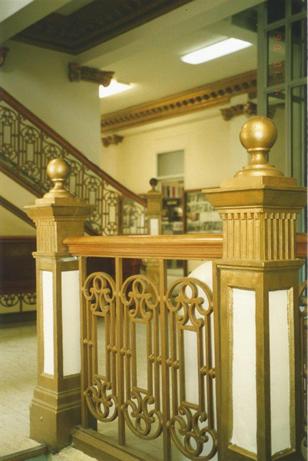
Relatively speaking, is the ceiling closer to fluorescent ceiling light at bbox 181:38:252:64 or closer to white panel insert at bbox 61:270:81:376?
fluorescent ceiling light at bbox 181:38:252:64

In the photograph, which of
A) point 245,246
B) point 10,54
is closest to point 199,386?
point 245,246

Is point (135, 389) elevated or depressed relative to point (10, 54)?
depressed

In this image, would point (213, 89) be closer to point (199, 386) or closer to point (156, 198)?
point (156, 198)

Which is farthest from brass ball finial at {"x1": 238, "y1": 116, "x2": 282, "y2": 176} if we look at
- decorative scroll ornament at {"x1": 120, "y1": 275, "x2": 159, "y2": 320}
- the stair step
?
the stair step

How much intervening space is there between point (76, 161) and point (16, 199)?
1.02 meters

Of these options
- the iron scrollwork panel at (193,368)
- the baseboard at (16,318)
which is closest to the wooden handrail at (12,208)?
the baseboard at (16,318)

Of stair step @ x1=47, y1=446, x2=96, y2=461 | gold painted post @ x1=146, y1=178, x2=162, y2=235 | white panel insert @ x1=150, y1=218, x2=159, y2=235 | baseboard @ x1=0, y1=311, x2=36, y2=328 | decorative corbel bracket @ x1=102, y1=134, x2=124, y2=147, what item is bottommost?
baseboard @ x1=0, y1=311, x2=36, y2=328

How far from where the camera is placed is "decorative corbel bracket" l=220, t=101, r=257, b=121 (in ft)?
29.0

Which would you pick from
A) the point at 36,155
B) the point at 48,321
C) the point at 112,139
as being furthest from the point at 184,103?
the point at 48,321

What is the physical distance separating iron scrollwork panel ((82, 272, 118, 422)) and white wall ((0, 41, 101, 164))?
5.50 m

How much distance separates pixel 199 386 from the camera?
1853mm

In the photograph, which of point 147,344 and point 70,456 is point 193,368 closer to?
point 147,344

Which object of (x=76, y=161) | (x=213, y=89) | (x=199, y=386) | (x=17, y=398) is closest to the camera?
(x=199, y=386)

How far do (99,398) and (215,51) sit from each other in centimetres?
628
